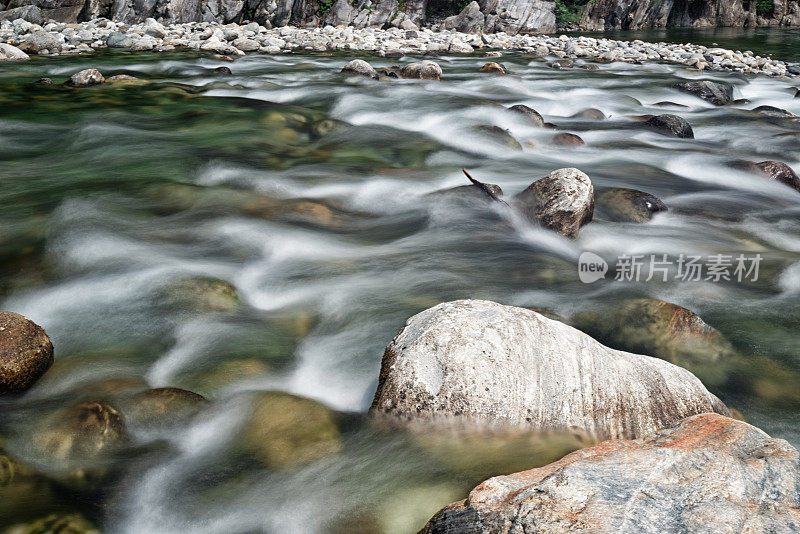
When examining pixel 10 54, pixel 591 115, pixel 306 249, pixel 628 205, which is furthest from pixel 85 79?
pixel 628 205

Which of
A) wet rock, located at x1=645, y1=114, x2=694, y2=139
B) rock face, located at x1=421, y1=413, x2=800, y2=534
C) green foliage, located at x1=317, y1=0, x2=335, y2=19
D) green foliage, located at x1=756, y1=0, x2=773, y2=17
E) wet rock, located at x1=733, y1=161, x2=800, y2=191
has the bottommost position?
rock face, located at x1=421, y1=413, x2=800, y2=534

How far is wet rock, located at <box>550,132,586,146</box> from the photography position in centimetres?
913

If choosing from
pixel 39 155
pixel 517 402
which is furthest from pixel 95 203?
pixel 517 402

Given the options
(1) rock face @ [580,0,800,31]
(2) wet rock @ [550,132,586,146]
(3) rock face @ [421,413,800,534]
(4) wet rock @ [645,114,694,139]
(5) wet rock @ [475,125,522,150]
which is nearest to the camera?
(3) rock face @ [421,413,800,534]

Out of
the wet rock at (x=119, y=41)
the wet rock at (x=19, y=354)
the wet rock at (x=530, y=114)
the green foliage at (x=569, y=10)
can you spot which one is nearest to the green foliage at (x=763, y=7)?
the green foliage at (x=569, y=10)

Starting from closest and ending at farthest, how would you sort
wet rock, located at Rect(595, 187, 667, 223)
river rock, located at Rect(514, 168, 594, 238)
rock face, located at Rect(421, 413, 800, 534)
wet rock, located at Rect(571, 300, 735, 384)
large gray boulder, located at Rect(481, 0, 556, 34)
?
1. rock face, located at Rect(421, 413, 800, 534)
2. wet rock, located at Rect(571, 300, 735, 384)
3. river rock, located at Rect(514, 168, 594, 238)
4. wet rock, located at Rect(595, 187, 667, 223)
5. large gray boulder, located at Rect(481, 0, 556, 34)

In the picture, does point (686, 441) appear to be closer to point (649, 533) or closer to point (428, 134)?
point (649, 533)

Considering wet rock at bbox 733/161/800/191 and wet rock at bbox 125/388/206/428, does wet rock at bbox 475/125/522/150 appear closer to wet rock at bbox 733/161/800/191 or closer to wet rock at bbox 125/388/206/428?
wet rock at bbox 733/161/800/191

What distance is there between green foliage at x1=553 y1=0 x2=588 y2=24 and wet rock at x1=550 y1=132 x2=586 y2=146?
28.9 meters

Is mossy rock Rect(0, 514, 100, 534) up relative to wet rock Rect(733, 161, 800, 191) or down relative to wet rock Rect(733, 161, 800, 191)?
down

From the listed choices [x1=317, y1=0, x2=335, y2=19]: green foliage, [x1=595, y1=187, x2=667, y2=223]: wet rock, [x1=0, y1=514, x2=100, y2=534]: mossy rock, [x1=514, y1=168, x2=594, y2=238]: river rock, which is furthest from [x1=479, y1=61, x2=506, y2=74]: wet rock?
[x1=317, y1=0, x2=335, y2=19]: green foliage

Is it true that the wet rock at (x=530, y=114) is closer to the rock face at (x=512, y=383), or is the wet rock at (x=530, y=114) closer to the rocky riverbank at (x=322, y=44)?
the rock face at (x=512, y=383)

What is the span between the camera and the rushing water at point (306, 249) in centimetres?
265

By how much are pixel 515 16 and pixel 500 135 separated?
24825mm
